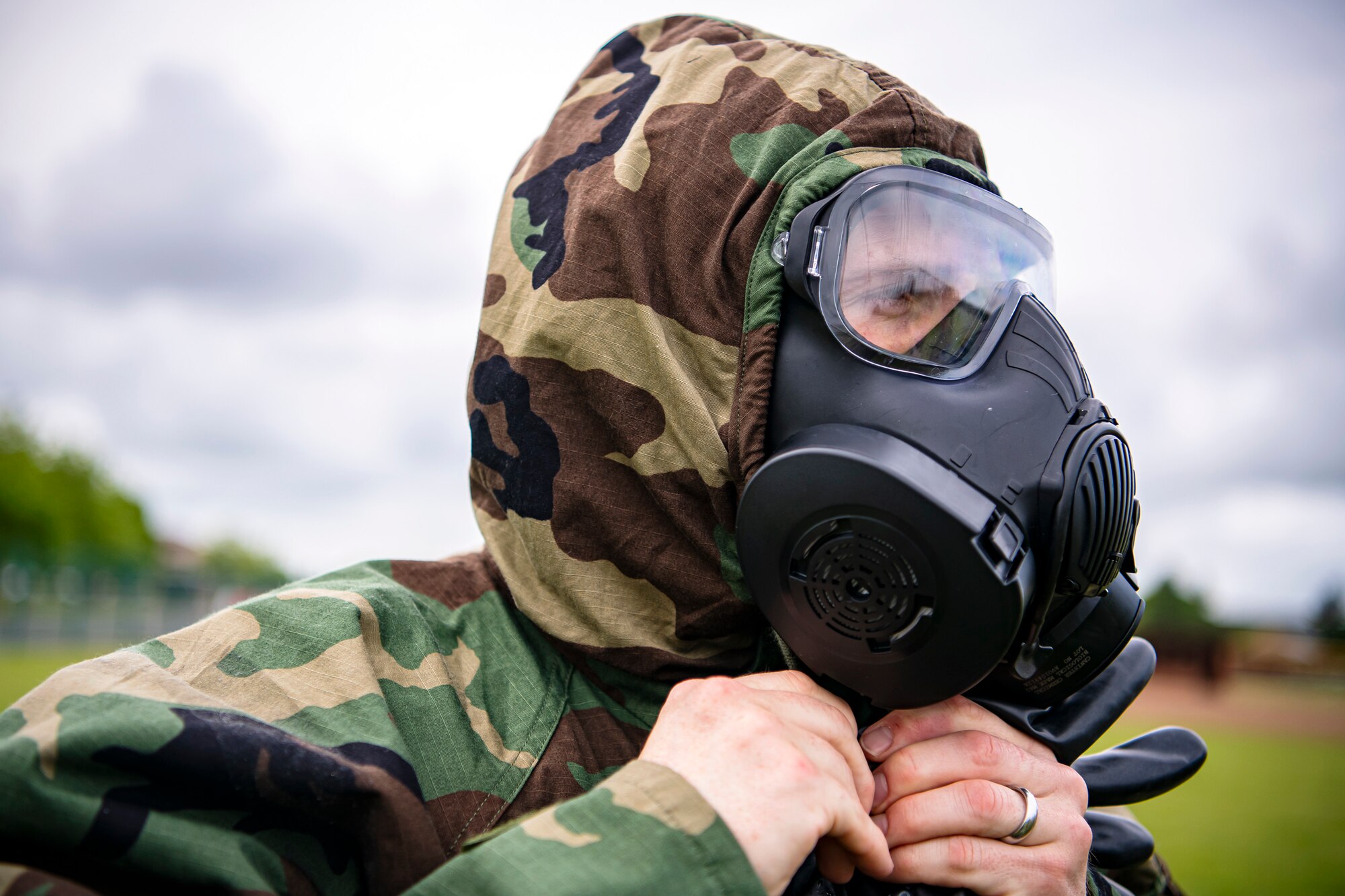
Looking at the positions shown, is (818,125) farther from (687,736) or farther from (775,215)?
(687,736)

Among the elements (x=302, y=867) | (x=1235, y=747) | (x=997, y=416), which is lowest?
(x=1235, y=747)

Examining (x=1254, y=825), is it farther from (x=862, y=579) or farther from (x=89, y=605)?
(x=89, y=605)

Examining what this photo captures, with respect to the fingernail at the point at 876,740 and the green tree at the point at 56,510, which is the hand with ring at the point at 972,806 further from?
the green tree at the point at 56,510

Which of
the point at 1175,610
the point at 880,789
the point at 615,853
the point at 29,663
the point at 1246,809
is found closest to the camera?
the point at 615,853

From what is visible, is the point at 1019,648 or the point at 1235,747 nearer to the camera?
the point at 1019,648

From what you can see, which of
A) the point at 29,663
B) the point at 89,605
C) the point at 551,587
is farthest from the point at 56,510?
the point at 551,587

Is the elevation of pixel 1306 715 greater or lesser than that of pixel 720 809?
lesser

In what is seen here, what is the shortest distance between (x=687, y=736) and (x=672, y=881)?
0.22 metres

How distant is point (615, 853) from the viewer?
3.80ft

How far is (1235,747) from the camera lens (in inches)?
1115

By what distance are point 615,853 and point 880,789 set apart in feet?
1.77

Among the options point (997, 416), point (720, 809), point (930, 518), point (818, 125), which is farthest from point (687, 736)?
point (818, 125)

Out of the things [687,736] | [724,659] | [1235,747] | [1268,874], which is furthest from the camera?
[1235,747]

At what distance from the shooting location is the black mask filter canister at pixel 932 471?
53.7 inches
